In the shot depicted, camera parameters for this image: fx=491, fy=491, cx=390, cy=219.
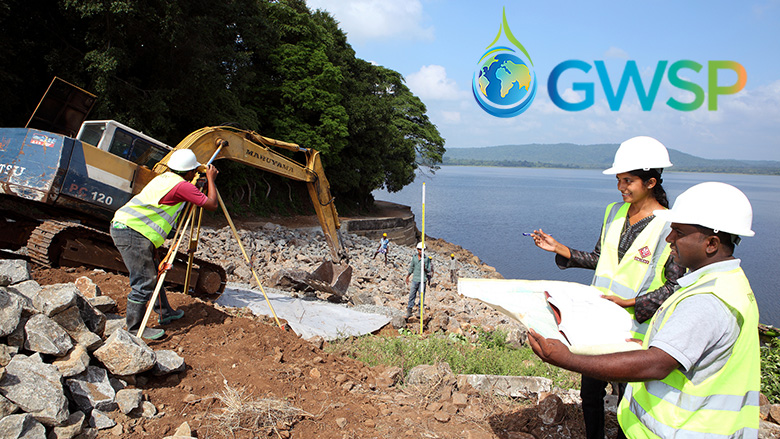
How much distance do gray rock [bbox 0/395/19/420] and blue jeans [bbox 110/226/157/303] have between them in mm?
2039

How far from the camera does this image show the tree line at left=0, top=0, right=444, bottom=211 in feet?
50.0

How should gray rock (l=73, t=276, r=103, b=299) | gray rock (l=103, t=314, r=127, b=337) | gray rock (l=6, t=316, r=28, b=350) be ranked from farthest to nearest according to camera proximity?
gray rock (l=73, t=276, r=103, b=299), gray rock (l=103, t=314, r=127, b=337), gray rock (l=6, t=316, r=28, b=350)

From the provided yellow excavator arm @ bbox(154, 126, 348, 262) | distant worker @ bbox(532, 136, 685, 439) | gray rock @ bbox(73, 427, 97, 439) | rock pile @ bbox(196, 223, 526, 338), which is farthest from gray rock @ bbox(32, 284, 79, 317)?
rock pile @ bbox(196, 223, 526, 338)

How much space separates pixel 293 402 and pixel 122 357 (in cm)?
138

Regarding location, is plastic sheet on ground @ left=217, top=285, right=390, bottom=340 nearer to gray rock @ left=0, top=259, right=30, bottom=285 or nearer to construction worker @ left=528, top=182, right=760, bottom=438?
gray rock @ left=0, top=259, right=30, bottom=285

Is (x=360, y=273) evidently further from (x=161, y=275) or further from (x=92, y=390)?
(x=92, y=390)

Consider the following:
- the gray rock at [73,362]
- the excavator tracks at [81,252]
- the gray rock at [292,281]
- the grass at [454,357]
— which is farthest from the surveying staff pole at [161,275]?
the gray rock at [292,281]

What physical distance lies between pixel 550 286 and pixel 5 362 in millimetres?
3497

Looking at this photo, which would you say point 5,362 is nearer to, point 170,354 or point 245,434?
point 170,354

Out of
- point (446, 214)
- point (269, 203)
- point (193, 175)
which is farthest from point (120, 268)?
point (446, 214)

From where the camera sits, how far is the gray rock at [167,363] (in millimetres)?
4066

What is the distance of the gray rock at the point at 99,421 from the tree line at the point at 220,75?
14.2 meters

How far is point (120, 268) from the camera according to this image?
25.5 feet

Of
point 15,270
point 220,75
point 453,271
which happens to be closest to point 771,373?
point 15,270
